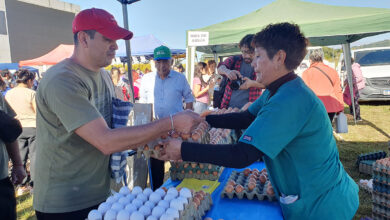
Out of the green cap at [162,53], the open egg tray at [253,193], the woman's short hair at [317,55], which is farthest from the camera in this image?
the woman's short hair at [317,55]

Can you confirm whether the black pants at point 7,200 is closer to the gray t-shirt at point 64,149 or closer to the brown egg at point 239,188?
the gray t-shirt at point 64,149

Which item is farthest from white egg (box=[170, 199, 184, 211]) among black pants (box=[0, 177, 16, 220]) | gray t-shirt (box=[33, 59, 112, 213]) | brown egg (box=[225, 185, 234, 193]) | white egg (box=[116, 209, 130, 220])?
black pants (box=[0, 177, 16, 220])

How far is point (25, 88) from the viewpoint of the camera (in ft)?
16.1

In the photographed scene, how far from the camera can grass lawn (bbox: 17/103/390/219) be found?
13.9 feet

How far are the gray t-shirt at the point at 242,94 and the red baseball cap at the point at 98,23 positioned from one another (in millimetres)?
2368

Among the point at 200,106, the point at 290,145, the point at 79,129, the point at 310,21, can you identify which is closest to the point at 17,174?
the point at 79,129

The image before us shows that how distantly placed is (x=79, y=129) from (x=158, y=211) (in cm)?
61

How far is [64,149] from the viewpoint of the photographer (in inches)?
64.0

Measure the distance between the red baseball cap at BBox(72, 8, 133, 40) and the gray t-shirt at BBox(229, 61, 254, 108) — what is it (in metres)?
2.37

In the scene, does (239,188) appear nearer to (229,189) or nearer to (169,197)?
(229,189)

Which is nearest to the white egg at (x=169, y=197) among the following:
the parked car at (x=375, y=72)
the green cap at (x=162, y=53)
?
the green cap at (x=162, y=53)

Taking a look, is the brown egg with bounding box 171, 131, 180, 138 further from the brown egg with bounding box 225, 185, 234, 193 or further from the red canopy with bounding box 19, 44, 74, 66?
the red canopy with bounding box 19, 44, 74, 66

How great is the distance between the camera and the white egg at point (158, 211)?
1345 mm

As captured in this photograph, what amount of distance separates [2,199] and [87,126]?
1.29 meters
